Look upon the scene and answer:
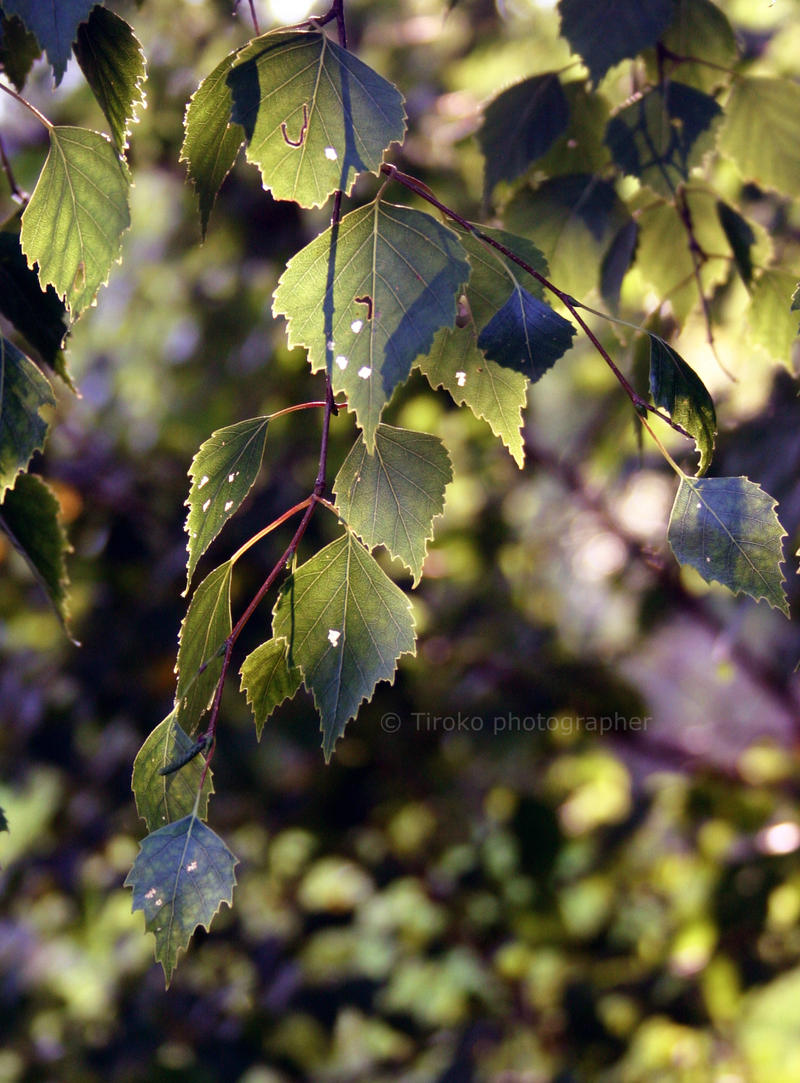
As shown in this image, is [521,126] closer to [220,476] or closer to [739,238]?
[739,238]

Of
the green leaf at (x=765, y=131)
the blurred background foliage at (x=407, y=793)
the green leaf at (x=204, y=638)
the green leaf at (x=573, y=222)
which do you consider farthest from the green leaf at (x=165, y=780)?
the blurred background foliage at (x=407, y=793)

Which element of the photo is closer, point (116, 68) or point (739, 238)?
point (116, 68)

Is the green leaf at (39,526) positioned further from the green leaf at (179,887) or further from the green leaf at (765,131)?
the green leaf at (765,131)

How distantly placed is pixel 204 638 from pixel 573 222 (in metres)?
0.42

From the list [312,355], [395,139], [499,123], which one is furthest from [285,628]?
[499,123]

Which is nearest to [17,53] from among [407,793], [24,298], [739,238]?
[24,298]

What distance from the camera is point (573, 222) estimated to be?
2.28ft

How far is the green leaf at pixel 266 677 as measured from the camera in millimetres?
478

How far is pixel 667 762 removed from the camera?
172 centimetres

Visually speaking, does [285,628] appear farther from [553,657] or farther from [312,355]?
[553,657]

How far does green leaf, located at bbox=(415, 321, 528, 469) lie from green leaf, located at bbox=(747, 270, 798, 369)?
12.4 inches

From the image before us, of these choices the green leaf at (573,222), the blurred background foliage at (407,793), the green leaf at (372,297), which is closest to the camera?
the green leaf at (372,297)

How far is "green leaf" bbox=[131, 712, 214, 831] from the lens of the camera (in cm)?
46

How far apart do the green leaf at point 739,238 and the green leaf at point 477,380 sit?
1.01 feet
